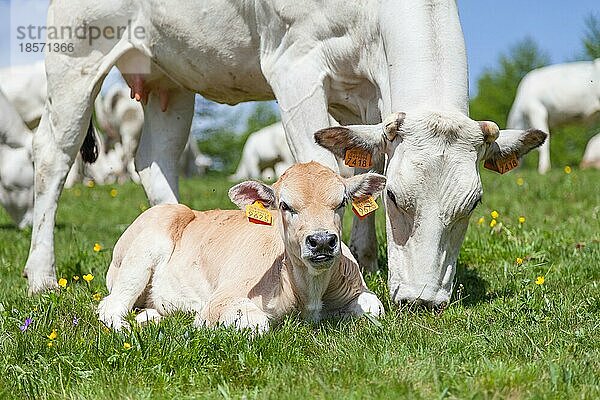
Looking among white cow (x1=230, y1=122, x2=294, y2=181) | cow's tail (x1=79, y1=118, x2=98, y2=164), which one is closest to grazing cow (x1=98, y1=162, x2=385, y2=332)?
cow's tail (x1=79, y1=118, x2=98, y2=164)

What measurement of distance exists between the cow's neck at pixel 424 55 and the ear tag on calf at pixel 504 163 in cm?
35

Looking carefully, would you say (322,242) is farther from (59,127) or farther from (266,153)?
(266,153)

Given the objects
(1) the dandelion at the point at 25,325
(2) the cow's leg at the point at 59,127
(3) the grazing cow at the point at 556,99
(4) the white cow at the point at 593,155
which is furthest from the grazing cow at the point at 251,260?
(4) the white cow at the point at 593,155

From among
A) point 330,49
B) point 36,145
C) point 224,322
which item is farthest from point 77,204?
point 224,322

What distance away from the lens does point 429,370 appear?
3658 mm

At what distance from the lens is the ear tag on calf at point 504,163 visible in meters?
5.23

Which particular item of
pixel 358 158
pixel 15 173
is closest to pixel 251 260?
pixel 358 158

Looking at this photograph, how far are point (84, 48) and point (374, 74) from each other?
2881 millimetres

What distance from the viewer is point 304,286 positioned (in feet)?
15.9

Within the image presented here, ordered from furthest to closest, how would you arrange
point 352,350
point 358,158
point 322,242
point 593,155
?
point 593,155 < point 358,158 < point 322,242 < point 352,350

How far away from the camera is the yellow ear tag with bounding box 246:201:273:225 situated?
478 cm

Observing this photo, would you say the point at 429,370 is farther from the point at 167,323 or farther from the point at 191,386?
the point at 167,323

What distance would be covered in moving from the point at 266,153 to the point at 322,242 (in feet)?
88.5

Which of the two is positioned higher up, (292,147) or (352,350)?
(292,147)
